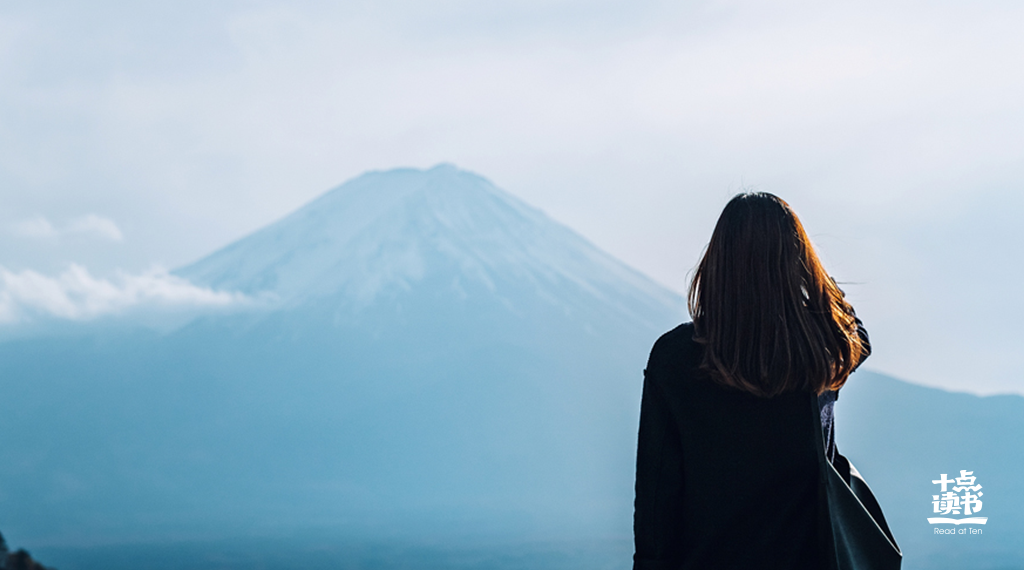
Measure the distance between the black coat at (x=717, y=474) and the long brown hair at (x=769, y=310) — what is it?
4 cm

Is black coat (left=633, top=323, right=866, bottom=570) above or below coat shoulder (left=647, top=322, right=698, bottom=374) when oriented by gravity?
below

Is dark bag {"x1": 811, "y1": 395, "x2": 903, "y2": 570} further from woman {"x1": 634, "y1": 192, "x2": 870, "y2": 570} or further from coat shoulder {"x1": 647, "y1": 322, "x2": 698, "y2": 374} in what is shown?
coat shoulder {"x1": 647, "y1": 322, "x2": 698, "y2": 374}

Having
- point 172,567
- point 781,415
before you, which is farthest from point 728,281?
point 172,567

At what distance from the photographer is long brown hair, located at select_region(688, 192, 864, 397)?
3.40 feet

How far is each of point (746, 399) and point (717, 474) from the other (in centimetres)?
10

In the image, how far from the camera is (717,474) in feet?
3.56

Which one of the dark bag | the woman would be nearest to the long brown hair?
the woman

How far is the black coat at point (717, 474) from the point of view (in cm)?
106

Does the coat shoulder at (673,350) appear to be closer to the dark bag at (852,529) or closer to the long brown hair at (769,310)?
the long brown hair at (769,310)

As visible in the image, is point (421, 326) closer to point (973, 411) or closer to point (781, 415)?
point (973, 411)

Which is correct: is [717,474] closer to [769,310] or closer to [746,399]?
[746,399]

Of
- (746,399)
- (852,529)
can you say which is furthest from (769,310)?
(852,529)

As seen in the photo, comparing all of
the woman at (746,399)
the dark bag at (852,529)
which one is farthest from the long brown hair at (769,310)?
the dark bag at (852,529)

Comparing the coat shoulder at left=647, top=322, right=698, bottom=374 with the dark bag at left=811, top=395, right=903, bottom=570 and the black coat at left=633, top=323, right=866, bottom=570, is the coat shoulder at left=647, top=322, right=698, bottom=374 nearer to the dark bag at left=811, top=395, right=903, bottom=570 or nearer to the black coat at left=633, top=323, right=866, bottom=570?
the black coat at left=633, top=323, right=866, bottom=570
